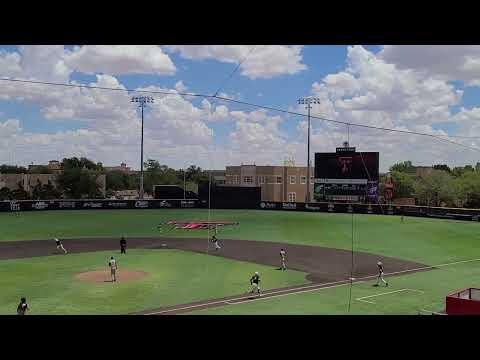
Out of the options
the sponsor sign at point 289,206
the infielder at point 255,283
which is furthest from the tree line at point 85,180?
the infielder at point 255,283

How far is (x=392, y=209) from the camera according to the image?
6088cm

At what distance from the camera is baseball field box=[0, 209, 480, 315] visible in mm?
20250

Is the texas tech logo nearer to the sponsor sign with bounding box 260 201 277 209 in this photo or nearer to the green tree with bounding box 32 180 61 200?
the sponsor sign with bounding box 260 201 277 209

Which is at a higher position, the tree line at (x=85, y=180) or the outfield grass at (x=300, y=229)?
the tree line at (x=85, y=180)

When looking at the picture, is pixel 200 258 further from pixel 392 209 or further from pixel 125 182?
pixel 125 182

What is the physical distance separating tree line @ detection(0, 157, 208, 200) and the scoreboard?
143 feet

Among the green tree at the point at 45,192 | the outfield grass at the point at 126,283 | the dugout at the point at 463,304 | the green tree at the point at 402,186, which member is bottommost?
the outfield grass at the point at 126,283

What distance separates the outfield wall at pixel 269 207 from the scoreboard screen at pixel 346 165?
168 inches

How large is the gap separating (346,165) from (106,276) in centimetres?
3369

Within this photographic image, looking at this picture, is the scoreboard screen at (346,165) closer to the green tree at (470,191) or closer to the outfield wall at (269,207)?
the outfield wall at (269,207)

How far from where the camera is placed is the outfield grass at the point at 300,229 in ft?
122

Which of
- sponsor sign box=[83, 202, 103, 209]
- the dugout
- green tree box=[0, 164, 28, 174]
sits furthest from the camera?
green tree box=[0, 164, 28, 174]

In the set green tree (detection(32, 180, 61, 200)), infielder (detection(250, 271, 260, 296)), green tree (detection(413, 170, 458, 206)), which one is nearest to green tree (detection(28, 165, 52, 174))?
green tree (detection(32, 180, 61, 200))

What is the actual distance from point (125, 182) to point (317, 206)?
6771 cm
